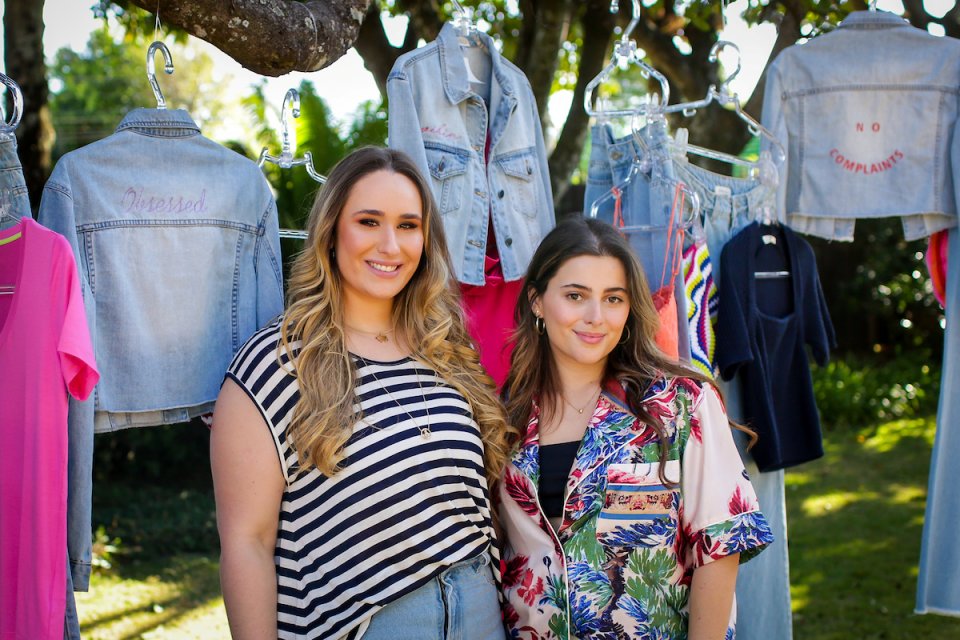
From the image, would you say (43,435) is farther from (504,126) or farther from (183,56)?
(183,56)

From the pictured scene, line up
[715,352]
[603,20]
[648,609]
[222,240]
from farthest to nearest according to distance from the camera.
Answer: [603,20] → [715,352] → [222,240] → [648,609]

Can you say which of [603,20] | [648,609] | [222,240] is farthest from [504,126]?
[603,20]

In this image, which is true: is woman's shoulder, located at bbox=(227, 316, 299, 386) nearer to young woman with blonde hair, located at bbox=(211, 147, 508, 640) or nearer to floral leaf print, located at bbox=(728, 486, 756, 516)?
young woman with blonde hair, located at bbox=(211, 147, 508, 640)

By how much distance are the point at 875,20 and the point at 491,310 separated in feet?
6.04

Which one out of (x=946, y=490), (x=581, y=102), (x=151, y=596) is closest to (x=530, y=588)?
(x=946, y=490)

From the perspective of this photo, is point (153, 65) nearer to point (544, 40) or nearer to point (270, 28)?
point (270, 28)

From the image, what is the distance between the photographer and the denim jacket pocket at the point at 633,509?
219cm

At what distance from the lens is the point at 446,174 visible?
9.73ft

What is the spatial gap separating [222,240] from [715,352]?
5.56 ft

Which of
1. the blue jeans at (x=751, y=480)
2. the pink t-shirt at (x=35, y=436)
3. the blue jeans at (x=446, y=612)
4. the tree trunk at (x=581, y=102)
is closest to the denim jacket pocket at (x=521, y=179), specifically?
the blue jeans at (x=751, y=480)

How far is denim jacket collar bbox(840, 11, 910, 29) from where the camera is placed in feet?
10.8

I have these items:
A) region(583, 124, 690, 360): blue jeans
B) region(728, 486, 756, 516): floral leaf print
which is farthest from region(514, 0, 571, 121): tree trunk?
region(728, 486, 756, 516): floral leaf print

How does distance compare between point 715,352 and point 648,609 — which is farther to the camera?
point 715,352

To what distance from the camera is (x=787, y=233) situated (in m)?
3.28
